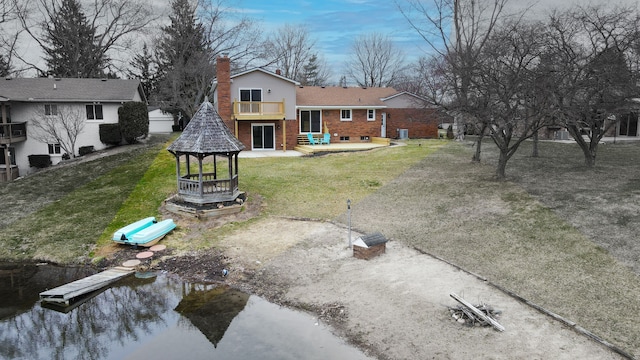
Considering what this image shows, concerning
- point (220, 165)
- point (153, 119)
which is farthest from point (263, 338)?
point (153, 119)

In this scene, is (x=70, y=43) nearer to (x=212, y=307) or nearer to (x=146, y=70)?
(x=146, y=70)

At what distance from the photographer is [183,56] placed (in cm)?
4903

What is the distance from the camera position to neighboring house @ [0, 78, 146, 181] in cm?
3347

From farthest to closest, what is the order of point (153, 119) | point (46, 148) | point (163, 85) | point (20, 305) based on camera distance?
point (153, 119) < point (163, 85) < point (46, 148) < point (20, 305)

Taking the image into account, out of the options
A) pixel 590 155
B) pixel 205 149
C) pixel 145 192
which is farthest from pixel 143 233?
pixel 590 155

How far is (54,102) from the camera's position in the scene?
33.7 m

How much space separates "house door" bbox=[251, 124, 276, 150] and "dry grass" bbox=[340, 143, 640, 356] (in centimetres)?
1275

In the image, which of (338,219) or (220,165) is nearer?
(338,219)

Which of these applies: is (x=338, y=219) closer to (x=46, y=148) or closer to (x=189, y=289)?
(x=189, y=289)

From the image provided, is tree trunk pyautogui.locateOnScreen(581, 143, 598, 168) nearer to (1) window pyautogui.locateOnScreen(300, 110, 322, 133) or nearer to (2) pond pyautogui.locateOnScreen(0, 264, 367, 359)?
(2) pond pyautogui.locateOnScreen(0, 264, 367, 359)

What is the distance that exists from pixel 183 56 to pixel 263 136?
21605 mm

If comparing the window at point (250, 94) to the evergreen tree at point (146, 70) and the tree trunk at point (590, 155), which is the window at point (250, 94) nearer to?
the tree trunk at point (590, 155)

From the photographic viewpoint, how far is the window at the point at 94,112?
3484 cm

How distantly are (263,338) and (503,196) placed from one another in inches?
477
